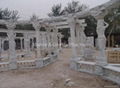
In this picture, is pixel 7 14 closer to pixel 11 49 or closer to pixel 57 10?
pixel 57 10

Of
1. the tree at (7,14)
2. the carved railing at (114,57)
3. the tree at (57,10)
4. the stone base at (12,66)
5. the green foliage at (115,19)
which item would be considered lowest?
the stone base at (12,66)

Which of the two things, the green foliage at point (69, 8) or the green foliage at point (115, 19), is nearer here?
the green foliage at point (115, 19)

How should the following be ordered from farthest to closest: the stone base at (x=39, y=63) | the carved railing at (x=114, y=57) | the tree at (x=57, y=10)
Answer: the tree at (x=57, y=10), the carved railing at (x=114, y=57), the stone base at (x=39, y=63)

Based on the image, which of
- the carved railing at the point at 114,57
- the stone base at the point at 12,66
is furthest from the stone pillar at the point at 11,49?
the carved railing at the point at 114,57

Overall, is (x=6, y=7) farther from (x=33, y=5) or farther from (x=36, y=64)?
(x=36, y=64)

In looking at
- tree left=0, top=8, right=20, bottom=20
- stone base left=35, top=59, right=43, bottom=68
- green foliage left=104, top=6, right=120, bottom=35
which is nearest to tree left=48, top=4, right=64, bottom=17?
tree left=0, top=8, right=20, bottom=20

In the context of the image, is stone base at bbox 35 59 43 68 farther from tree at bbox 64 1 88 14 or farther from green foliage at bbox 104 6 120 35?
tree at bbox 64 1 88 14

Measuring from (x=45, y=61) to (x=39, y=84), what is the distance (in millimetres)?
3582

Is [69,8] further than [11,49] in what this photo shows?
Yes

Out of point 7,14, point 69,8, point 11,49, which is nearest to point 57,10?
point 69,8

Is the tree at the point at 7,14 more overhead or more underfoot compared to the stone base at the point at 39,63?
more overhead

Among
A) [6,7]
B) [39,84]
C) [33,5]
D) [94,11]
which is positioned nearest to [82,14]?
[94,11]

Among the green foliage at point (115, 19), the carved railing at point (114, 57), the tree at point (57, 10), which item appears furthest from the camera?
the tree at point (57, 10)

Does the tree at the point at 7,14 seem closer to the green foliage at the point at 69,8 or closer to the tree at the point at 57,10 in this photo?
the green foliage at the point at 69,8
